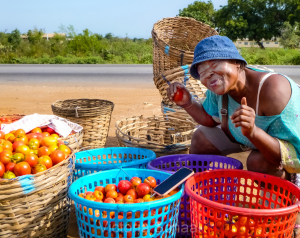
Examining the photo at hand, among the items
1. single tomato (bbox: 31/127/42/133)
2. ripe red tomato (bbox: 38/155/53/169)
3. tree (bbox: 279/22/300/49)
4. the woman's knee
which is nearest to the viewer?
ripe red tomato (bbox: 38/155/53/169)

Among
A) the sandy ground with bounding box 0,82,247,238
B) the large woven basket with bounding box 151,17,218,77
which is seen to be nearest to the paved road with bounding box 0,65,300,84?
the sandy ground with bounding box 0,82,247,238

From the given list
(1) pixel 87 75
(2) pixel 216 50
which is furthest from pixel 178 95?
(1) pixel 87 75

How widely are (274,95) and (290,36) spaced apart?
36.3 meters

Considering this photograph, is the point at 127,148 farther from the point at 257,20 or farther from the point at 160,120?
the point at 257,20

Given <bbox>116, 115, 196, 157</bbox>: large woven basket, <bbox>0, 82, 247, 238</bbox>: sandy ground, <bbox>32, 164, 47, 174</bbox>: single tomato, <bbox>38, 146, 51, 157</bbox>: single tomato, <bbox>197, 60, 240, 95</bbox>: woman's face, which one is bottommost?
<bbox>0, 82, 247, 238</bbox>: sandy ground

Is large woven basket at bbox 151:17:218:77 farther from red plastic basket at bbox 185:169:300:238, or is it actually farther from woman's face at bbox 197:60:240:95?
red plastic basket at bbox 185:169:300:238

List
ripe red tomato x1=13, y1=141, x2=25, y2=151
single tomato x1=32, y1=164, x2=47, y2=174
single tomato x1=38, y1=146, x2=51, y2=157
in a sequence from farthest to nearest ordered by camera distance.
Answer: ripe red tomato x1=13, y1=141, x2=25, y2=151, single tomato x1=38, y1=146, x2=51, y2=157, single tomato x1=32, y1=164, x2=47, y2=174

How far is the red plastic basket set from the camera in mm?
1434

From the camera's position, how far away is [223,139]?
2.56 meters

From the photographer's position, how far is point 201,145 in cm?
263

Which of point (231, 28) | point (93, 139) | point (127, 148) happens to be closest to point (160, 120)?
point (93, 139)

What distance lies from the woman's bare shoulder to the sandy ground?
8.32ft

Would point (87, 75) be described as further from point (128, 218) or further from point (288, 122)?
point (128, 218)

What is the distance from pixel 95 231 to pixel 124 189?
37cm
